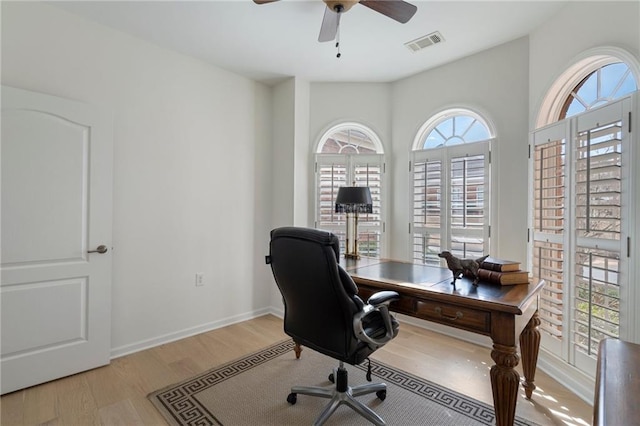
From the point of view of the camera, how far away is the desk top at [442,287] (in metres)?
1.60

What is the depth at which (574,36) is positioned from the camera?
2.25 metres

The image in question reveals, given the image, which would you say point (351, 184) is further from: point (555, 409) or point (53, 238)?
point (53, 238)

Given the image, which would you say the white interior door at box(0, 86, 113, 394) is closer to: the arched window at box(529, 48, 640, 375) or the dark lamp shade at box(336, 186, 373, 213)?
the dark lamp shade at box(336, 186, 373, 213)

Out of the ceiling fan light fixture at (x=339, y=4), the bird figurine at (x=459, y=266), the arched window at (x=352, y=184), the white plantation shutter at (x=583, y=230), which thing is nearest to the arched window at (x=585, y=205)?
the white plantation shutter at (x=583, y=230)

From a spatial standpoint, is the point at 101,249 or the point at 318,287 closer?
the point at 318,287

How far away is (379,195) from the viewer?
3.67 m

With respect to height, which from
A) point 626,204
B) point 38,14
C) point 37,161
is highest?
point 38,14

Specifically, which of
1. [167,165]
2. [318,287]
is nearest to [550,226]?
[318,287]

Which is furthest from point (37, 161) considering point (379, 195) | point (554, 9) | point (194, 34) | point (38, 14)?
point (554, 9)

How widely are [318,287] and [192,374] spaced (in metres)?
1.48

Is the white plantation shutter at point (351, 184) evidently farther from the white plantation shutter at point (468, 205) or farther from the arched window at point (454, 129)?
the white plantation shutter at point (468, 205)

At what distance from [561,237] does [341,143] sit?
7.80 ft

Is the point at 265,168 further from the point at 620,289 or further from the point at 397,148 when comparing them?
the point at 620,289

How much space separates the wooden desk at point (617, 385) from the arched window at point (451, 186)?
78.7 inches
